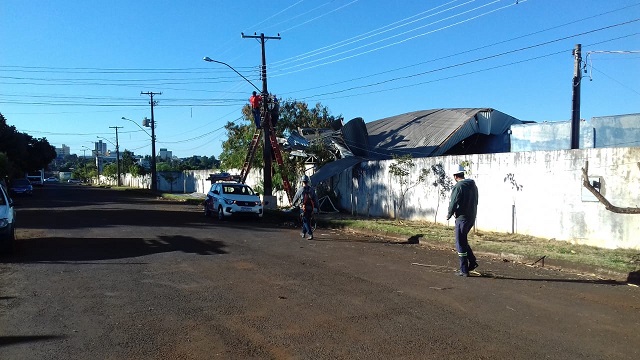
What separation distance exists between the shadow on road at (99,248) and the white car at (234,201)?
6.32m

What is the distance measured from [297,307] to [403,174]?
12626 millimetres

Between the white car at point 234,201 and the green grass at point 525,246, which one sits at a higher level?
the white car at point 234,201

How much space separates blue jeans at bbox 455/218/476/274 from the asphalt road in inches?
12.1

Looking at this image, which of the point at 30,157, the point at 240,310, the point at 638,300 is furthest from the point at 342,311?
the point at 30,157

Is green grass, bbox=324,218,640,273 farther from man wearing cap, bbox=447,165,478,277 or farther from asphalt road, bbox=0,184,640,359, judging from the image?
man wearing cap, bbox=447,165,478,277

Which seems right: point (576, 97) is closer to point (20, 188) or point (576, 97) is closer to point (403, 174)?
point (403, 174)

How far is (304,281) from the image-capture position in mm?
8711

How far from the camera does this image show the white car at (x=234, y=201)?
21.0 meters

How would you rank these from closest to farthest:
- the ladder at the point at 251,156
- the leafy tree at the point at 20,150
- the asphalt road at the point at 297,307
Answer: the asphalt road at the point at 297,307, the ladder at the point at 251,156, the leafy tree at the point at 20,150

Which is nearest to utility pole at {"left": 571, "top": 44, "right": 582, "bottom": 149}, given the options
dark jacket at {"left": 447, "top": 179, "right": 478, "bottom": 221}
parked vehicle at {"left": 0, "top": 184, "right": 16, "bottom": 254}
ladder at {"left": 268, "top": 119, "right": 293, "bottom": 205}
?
dark jacket at {"left": 447, "top": 179, "right": 478, "bottom": 221}

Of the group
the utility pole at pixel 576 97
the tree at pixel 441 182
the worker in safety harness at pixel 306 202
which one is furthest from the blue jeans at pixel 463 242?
the utility pole at pixel 576 97

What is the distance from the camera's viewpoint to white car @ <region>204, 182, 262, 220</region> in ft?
69.0

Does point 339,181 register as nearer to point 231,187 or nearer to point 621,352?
point 231,187

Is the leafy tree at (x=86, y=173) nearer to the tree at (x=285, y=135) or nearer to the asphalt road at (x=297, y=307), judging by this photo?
the tree at (x=285, y=135)
